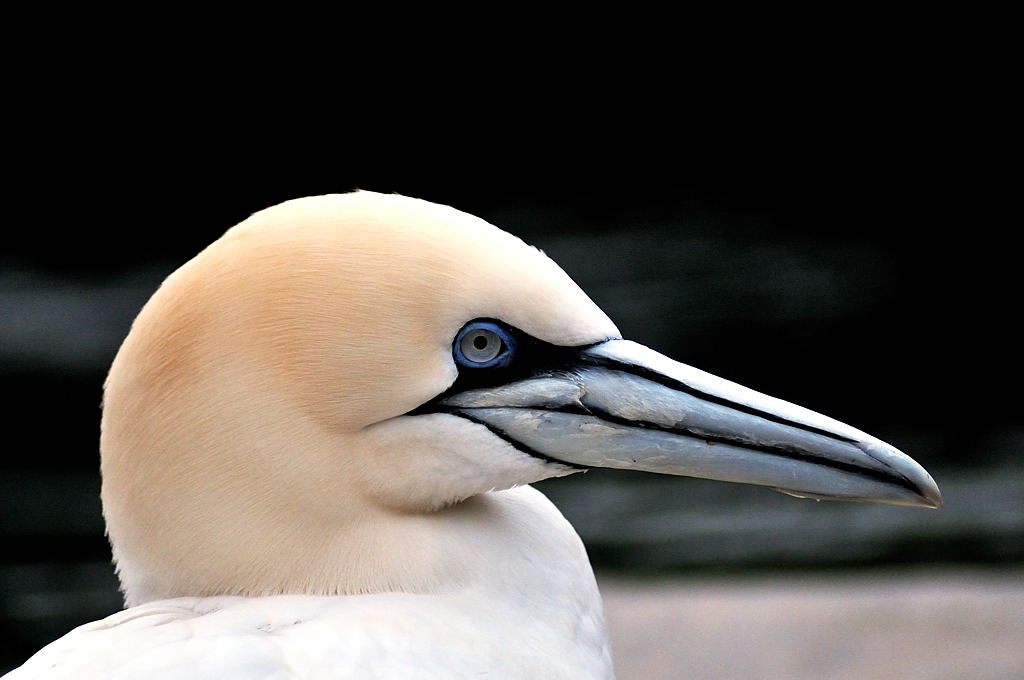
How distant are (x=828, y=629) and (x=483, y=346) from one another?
2733 mm

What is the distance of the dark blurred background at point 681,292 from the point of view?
21.0 feet

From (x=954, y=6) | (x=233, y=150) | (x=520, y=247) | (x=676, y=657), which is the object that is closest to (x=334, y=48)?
(x=233, y=150)

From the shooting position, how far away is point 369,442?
7.13 ft

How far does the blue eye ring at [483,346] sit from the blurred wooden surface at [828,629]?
247 cm

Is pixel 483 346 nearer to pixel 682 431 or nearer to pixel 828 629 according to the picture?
pixel 682 431

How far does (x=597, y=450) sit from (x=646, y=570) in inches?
152

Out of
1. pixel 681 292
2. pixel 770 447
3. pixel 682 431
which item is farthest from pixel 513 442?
pixel 681 292

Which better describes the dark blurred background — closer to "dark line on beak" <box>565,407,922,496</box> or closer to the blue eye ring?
"dark line on beak" <box>565,407,922,496</box>

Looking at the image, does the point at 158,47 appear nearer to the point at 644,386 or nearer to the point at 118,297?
the point at 118,297

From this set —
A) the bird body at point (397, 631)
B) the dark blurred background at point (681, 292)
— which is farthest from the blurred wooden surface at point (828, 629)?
the bird body at point (397, 631)

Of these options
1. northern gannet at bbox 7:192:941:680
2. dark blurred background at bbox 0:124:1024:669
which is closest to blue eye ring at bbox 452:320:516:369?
northern gannet at bbox 7:192:941:680

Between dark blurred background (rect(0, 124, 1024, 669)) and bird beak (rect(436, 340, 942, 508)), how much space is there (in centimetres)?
371

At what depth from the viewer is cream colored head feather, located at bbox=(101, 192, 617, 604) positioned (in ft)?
7.02

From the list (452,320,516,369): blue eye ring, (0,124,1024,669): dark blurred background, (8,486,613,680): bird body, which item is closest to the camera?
(8,486,613,680): bird body
